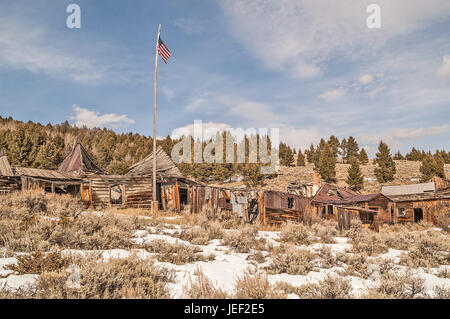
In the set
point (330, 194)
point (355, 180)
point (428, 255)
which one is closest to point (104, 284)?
point (428, 255)

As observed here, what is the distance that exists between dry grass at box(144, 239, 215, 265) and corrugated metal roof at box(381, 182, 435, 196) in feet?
103

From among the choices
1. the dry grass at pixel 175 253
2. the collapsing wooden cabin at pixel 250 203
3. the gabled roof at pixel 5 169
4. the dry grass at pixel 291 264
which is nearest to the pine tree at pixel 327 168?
the collapsing wooden cabin at pixel 250 203

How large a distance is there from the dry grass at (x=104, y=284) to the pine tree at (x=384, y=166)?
183 ft

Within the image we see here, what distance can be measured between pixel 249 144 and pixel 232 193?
5668cm

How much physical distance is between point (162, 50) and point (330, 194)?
20688 mm

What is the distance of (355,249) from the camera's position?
8953 mm

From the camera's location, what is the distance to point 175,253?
683 cm

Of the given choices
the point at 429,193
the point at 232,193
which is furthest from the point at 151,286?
the point at 429,193

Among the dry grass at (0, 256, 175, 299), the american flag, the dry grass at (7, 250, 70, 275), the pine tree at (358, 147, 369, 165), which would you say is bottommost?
the dry grass at (0, 256, 175, 299)

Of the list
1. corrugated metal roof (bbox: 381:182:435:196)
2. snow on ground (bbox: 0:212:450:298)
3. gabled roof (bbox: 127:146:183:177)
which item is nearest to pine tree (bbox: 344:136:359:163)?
corrugated metal roof (bbox: 381:182:435:196)

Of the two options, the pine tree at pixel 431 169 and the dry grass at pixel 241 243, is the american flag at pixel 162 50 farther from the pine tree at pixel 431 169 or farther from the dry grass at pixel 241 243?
the pine tree at pixel 431 169

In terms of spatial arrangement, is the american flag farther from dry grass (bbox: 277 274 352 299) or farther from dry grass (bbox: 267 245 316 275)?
dry grass (bbox: 277 274 352 299)

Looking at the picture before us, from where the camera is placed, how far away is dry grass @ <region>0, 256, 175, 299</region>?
12.8 ft
